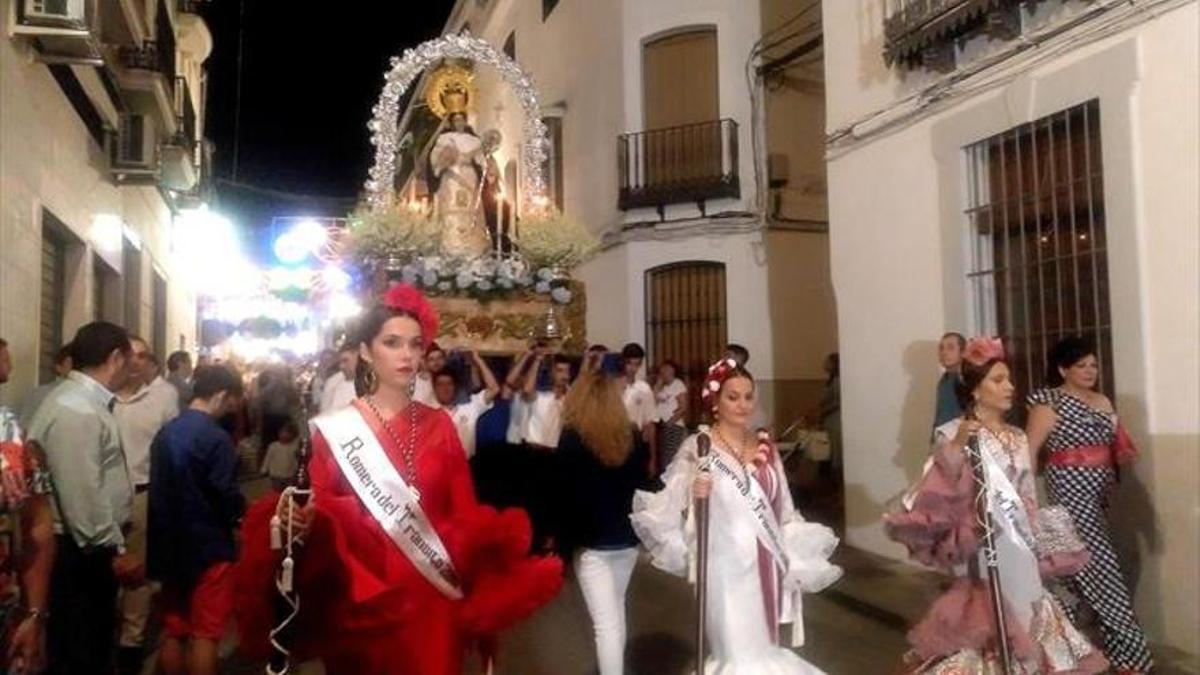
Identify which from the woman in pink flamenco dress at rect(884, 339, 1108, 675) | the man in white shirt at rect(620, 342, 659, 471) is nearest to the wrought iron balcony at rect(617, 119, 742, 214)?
the man in white shirt at rect(620, 342, 659, 471)

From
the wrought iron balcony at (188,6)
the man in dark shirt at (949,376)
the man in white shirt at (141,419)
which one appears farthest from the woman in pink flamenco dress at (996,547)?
the wrought iron balcony at (188,6)

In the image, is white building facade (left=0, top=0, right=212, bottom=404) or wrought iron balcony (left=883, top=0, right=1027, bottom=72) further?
wrought iron balcony (left=883, top=0, right=1027, bottom=72)

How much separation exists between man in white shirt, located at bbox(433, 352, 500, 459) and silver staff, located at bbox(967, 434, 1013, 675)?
5015mm

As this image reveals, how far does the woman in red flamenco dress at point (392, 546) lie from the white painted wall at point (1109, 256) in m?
4.60

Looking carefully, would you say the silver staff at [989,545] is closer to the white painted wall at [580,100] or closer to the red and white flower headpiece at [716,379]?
the red and white flower headpiece at [716,379]

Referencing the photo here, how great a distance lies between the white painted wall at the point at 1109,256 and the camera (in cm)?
723

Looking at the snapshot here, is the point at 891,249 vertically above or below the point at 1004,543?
above

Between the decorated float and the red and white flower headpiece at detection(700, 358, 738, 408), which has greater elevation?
the decorated float

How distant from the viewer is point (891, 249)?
A: 10.5 m

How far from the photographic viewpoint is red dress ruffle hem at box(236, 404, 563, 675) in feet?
13.4

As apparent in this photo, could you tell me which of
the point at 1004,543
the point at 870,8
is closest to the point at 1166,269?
the point at 1004,543

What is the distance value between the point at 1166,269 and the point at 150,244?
48.0ft

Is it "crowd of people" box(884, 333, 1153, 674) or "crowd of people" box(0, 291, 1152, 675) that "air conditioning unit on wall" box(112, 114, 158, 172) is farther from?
"crowd of people" box(884, 333, 1153, 674)

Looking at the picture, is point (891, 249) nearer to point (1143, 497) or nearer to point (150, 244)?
point (1143, 497)
